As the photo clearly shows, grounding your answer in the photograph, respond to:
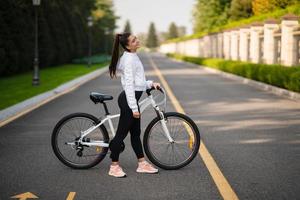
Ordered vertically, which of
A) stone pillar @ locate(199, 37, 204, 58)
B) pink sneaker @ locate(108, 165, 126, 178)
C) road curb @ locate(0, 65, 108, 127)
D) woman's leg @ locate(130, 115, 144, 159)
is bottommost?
pink sneaker @ locate(108, 165, 126, 178)

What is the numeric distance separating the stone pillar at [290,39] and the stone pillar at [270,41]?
2.85m

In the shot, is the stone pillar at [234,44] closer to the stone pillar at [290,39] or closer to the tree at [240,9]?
the stone pillar at [290,39]

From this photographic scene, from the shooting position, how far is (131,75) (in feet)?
20.2

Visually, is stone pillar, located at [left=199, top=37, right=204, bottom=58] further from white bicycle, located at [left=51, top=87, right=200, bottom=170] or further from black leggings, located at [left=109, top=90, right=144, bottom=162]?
black leggings, located at [left=109, top=90, right=144, bottom=162]

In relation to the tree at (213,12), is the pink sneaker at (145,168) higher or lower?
lower

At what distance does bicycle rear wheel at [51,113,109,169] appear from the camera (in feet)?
21.8

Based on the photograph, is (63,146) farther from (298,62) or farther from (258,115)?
(298,62)

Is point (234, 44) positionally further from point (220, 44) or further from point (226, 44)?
point (220, 44)

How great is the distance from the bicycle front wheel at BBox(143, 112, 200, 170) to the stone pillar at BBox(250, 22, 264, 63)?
25107 millimetres

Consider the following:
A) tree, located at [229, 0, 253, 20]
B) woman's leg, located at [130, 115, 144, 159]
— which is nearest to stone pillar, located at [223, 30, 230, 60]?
tree, located at [229, 0, 253, 20]

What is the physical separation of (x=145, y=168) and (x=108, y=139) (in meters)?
0.65

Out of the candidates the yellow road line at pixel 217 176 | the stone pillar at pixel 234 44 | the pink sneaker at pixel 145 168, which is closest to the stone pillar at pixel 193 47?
the stone pillar at pixel 234 44

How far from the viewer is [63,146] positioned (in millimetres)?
6805

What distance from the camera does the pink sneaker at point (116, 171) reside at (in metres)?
6.22
